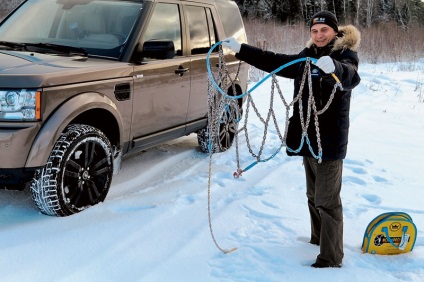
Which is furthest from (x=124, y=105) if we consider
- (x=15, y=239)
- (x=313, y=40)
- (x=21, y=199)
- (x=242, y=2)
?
(x=242, y=2)

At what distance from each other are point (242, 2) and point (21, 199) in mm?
35238

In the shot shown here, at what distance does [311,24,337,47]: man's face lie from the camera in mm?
3133

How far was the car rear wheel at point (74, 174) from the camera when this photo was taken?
11.7ft

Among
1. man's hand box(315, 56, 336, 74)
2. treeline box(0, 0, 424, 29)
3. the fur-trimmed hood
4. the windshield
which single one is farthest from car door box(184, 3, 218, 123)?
treeline box(0, 0, 424, 29)

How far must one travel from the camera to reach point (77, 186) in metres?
3.83

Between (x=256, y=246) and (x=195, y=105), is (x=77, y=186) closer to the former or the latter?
(x=256, y=246)

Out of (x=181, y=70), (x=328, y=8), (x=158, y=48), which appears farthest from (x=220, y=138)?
(x=328, y=8)

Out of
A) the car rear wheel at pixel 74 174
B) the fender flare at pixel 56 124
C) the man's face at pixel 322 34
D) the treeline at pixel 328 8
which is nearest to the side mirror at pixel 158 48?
the fender flare at pixel 56 124

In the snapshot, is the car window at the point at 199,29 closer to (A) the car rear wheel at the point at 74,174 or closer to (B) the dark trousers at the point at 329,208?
(A) the car rear wheel at the point at 74,174

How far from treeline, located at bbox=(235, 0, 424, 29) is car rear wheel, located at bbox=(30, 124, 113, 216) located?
3204 cm

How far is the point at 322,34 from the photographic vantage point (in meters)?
3.15

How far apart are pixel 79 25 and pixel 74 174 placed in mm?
1662

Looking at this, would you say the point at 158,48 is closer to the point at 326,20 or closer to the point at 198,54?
the point at 198,54

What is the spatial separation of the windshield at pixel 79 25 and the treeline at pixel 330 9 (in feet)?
101
